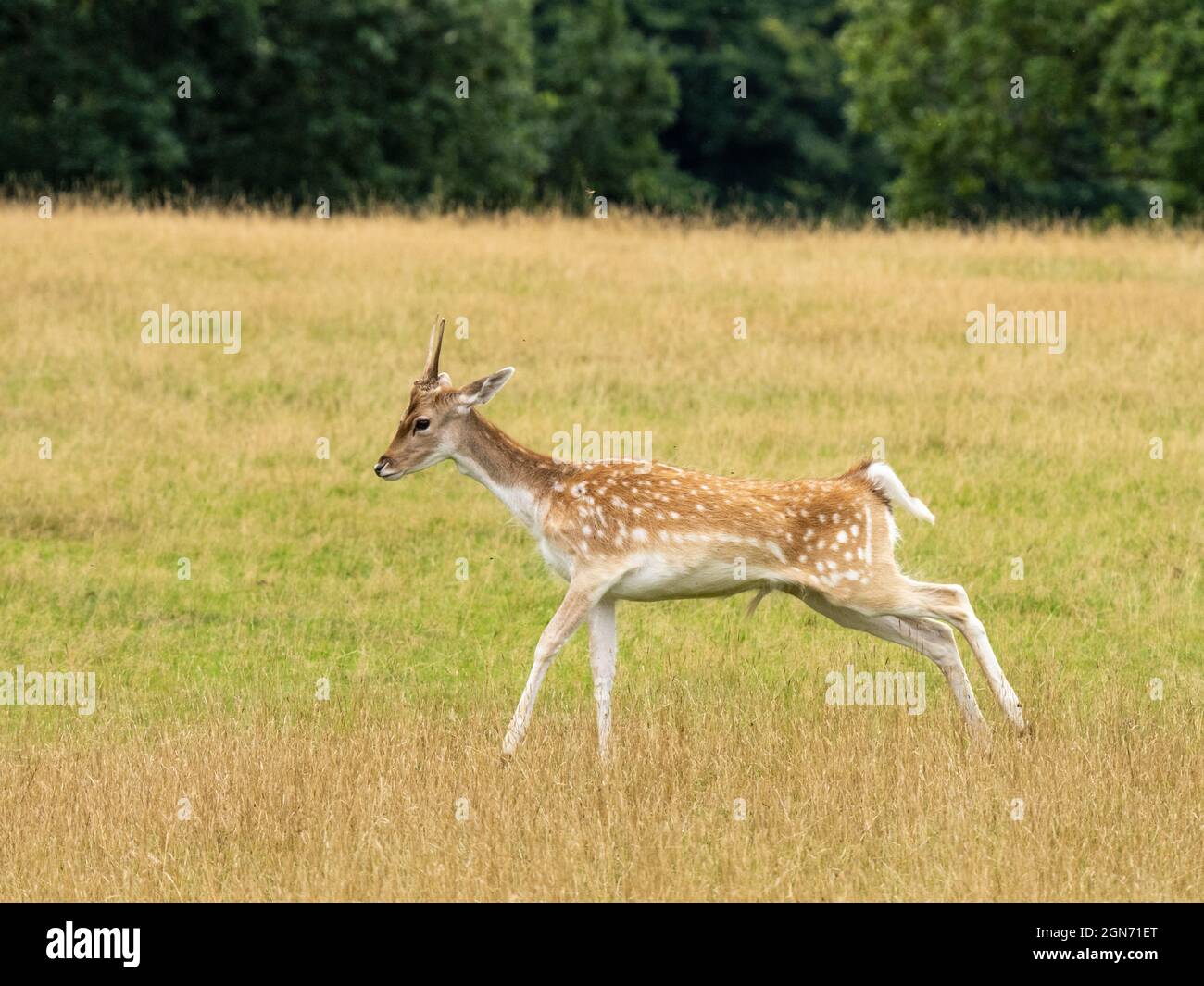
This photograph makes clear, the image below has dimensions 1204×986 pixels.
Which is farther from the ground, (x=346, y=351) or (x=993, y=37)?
(x=993, y=37)

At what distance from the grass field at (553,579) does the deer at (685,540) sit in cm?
44

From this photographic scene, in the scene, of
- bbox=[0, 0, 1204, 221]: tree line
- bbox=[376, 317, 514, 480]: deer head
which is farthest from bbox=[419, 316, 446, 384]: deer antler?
bbox=[0, 0, 1204, 221]: tree line

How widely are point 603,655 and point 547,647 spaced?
0.36 metres

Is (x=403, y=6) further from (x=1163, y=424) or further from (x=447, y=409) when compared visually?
(x=447, y=409)

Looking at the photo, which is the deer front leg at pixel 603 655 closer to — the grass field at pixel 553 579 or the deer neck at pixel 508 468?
the grass field at pixel 553 579

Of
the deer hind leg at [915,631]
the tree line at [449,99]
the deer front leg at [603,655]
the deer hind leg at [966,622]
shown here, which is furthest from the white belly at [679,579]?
the tree line at [449,99]

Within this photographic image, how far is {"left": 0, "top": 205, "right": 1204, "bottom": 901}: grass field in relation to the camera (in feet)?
24.8

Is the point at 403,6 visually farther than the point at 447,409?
Yes

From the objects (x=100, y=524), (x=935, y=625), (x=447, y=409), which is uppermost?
(x=447, y=409)

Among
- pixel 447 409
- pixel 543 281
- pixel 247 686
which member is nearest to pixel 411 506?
pixel 247 686

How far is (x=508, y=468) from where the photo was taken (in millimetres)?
9172

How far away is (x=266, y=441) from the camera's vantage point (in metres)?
16.4

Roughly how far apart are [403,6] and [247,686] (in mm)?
29571

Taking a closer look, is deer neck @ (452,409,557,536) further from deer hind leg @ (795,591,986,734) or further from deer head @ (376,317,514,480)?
deer hind leg @ (795,591,986,734)
